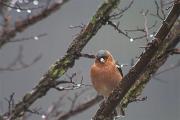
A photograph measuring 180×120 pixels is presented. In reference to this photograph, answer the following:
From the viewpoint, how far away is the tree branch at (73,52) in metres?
2.98

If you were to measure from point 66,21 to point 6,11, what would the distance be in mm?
7524

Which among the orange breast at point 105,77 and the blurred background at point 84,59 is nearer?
the orange breast at point 105,77

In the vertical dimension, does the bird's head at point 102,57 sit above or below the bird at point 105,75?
above

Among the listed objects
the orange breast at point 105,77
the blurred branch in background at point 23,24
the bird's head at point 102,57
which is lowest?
the orange breast at point 105,77

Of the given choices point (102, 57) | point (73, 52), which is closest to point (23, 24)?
point (73, 52)

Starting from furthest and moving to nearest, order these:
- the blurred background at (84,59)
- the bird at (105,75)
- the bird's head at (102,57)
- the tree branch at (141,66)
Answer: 1. the blurred background at (84,59)
2. the bird at (105,75)
3. the bird's head at (102,57)
4. the tree branch at (141,66)

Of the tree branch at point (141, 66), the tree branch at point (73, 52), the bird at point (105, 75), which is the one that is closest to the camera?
the tree branch at point (141, 66)

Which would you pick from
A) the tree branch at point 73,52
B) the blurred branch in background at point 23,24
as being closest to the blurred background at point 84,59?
the blurred branch in background at point 23,24

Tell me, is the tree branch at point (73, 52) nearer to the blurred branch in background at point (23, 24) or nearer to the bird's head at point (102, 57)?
the blurred branch in background at point (23, 24)

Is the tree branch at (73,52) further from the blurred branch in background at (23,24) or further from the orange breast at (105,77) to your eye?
the orange breast at (105,77)

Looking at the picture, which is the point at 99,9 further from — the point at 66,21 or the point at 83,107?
the point at 66,21

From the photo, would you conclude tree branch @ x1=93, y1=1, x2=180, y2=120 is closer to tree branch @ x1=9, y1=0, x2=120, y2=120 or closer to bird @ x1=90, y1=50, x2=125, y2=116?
tree branch @ x1=9, y1=0, x2=120, y2=120

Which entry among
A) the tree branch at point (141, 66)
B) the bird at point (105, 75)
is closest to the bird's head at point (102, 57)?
the bird at point (105, 75)

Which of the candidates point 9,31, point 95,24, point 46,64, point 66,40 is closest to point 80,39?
point 95,24
